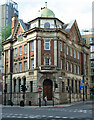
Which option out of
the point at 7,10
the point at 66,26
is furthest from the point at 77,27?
the point at 7,10

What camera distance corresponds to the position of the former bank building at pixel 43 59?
40031mm

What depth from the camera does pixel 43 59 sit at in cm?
4072

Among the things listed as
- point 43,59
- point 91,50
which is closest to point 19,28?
point 43,59

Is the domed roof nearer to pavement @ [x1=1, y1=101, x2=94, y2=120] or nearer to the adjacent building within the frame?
pavement @ [x1=1, y1=101, x2=94, y2=120]

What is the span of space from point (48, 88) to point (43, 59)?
5316mm

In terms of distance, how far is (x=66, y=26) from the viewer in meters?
50.7

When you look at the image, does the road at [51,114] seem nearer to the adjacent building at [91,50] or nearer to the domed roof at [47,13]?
the domed roof at [47,13]

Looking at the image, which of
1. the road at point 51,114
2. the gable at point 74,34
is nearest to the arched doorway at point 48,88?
the gable at point 74,34

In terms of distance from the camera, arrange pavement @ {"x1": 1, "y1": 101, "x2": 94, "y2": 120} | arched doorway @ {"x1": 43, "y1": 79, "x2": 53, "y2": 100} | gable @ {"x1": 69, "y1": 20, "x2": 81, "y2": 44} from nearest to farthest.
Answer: pavement @ {"x1": 1, "y1": 101, "x2": 94, "y2": 120} → arched doorway @ {"x1": 43, "y1": 79, "x2": 53, "y2": 100} → gable @ {"x1": 69, "y1": 20, "x2": 81, "y2": 44}

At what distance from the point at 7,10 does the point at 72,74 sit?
6212cm

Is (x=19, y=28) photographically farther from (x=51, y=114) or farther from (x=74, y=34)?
(x=51, y=114)

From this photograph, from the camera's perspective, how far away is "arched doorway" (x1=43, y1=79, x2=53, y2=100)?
131 ft

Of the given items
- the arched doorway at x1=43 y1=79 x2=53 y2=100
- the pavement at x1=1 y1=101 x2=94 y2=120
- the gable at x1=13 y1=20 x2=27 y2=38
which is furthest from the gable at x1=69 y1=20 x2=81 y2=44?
the pavement at x1=1 y1=101 x2=94 y2=120

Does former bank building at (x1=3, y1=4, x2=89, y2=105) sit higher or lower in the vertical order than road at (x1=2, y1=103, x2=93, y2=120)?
higher
